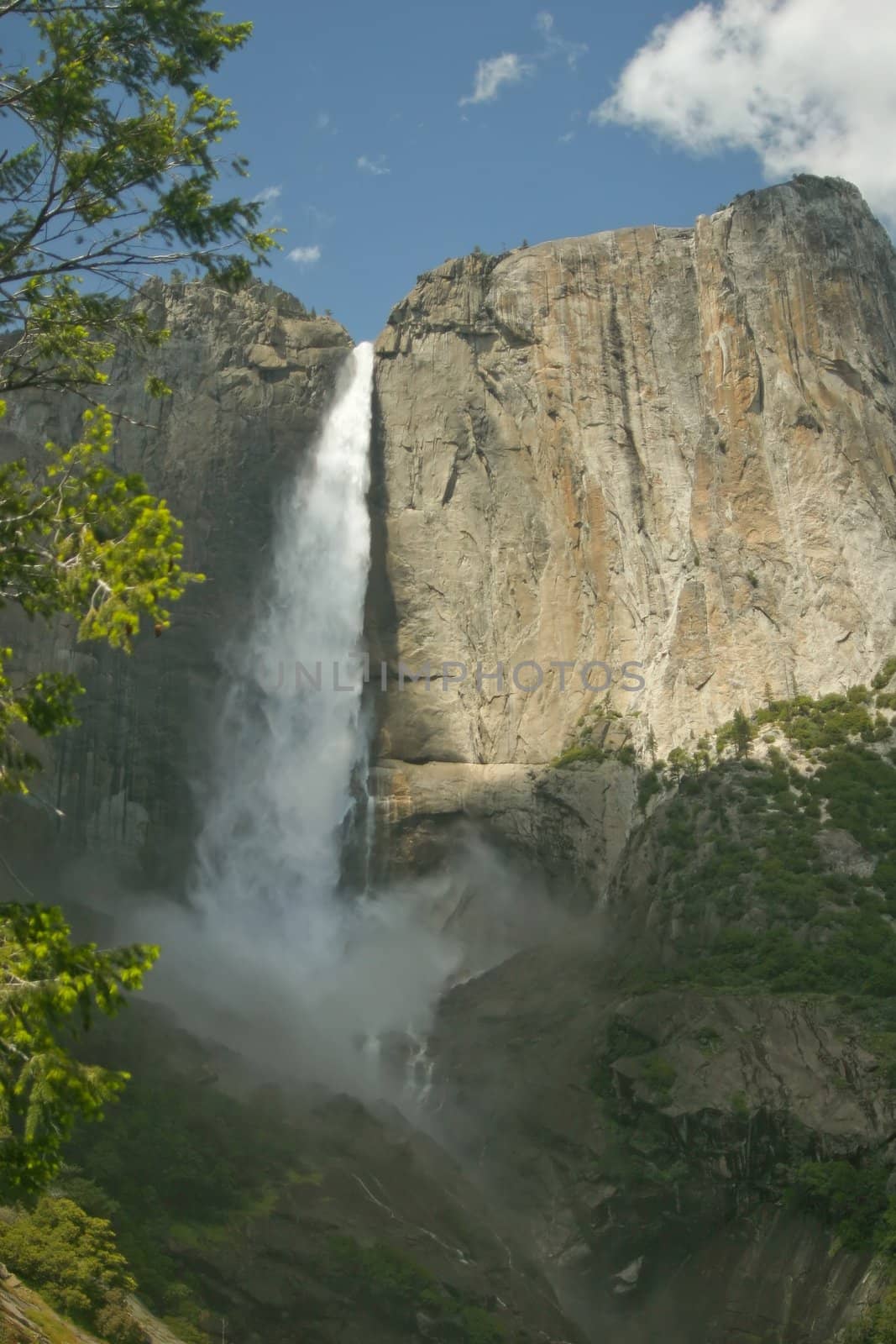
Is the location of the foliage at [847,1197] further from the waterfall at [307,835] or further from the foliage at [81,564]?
the foliage at [81,564]

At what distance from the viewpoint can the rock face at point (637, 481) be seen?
4403 cm

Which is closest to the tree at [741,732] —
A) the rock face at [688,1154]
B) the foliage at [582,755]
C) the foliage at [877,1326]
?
the foliage at [582,755]

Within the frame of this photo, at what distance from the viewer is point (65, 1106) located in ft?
36.3

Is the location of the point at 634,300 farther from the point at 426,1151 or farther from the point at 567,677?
the point at 426,1151

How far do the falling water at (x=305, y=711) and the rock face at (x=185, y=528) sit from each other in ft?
3.20

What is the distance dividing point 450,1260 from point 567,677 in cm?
2310

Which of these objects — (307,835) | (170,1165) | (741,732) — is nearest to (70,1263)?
(170,1165)

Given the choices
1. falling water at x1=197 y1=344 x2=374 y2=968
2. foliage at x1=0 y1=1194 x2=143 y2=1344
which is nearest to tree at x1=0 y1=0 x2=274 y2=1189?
foliage at x1=0 y1=1194 x2=143 y2=1344

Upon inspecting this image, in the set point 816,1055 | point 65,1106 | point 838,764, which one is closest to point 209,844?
point 838,764

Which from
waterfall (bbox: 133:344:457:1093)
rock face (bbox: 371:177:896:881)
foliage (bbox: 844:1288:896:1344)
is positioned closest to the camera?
foliage (bbox: 844:1288:896:1344)

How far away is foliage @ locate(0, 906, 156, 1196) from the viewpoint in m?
10.8

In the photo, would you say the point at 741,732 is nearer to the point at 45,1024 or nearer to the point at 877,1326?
the point at 877,1326

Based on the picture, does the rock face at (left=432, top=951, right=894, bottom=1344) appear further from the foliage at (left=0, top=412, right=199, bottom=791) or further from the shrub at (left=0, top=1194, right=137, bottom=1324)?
the foliage at (left=0, top=412, right=199, bottom=791)

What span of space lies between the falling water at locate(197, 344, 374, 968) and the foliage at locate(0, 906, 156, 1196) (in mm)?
36896
